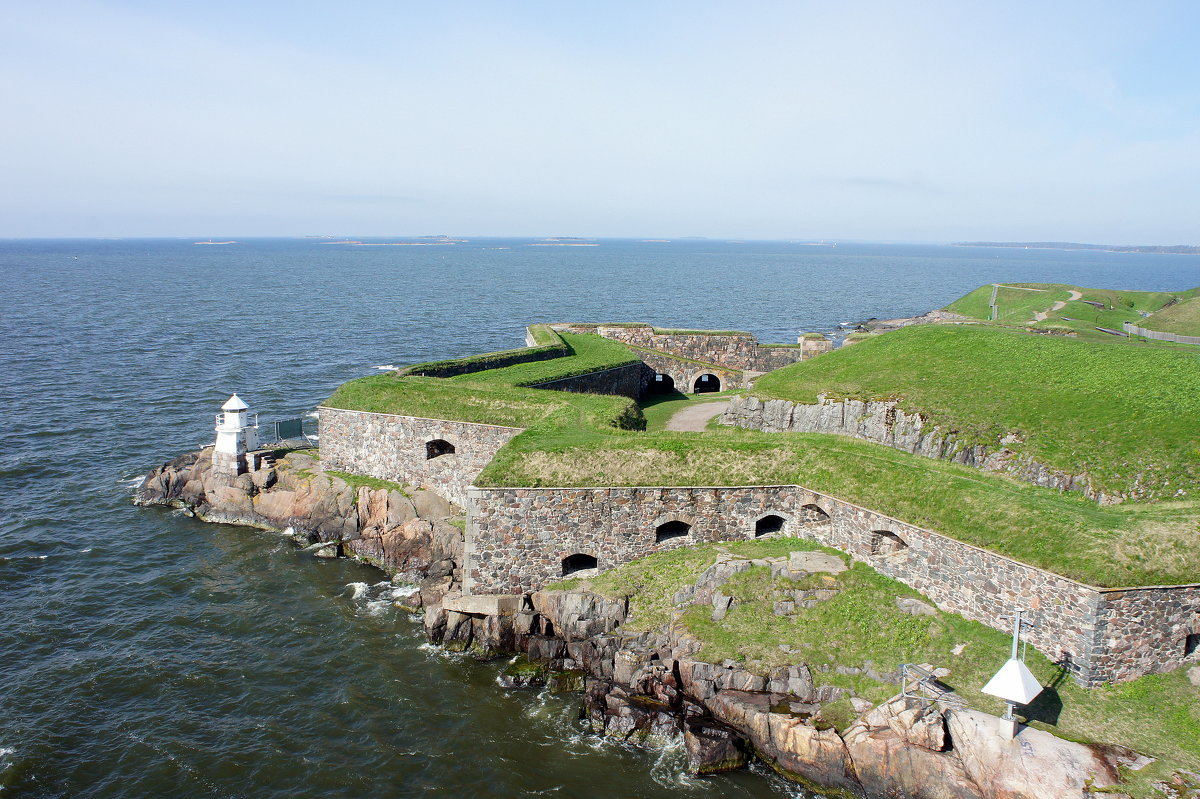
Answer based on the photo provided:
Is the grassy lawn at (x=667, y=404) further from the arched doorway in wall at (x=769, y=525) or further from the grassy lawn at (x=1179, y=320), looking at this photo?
the grassy lawn at (x=1179, y=320)

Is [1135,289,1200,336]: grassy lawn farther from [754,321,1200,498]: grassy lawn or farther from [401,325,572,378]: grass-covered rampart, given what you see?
[401,325,572,378]: grass-covered rampart

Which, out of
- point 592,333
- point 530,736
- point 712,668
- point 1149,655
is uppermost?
point 592,333

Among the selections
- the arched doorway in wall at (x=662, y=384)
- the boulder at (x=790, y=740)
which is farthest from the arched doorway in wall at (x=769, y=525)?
the arched doorway in wall at (x=662, y=384)

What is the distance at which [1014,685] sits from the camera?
13.7m

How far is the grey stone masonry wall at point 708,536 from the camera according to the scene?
17016 millimetres

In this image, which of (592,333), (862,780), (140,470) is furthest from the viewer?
(592,333)

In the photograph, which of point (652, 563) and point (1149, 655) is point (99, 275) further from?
point (1149, 655)

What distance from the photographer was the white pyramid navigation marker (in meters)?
13.5

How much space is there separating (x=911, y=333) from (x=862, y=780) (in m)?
24.1

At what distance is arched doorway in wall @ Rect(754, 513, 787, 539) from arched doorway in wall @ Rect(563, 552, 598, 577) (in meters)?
4.82

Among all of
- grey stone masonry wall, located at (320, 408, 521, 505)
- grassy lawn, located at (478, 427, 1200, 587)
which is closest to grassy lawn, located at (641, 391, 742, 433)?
grey stone masonry wall, located at (320, 408, 521, 505)

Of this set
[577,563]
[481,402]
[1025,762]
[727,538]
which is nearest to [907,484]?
[727,538]

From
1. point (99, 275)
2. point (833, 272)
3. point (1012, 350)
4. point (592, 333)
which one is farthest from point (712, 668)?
point (833, 272)

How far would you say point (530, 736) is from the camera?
17.3 meters
